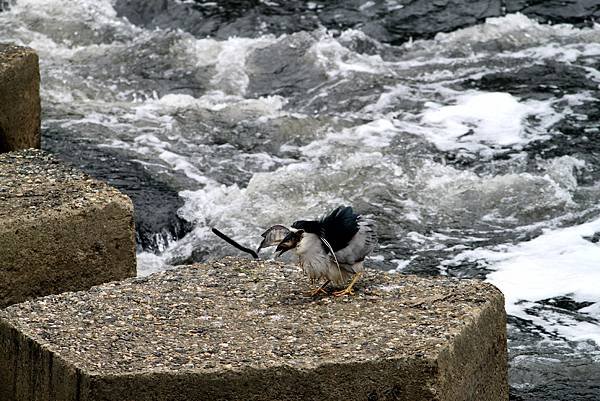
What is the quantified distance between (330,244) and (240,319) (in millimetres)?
407

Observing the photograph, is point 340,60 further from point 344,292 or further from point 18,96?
point 344,292

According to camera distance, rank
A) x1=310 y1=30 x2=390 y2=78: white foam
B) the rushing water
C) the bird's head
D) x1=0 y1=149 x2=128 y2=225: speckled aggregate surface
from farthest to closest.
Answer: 1. x1=310 y1=30 x2=390 y2=78: white foam
2. the rushing water
3. x1=0 y1=149 x2=128 y2=225: speckled aggregate surface
4. the bird's head

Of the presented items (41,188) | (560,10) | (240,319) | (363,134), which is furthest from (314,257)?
(560,10)

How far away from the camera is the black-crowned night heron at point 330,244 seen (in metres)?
4.17

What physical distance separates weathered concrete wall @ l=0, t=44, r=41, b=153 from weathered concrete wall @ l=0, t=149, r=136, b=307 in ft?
5.22

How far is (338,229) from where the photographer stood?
421 cm

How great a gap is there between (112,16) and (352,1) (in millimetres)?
2344

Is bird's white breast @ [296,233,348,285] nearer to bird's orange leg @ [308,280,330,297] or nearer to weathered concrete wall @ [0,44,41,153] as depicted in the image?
bird's orange leg @ [308,280,330,297]

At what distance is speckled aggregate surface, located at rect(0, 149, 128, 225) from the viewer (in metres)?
4.74

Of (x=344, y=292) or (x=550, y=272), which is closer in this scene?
(x=344, y=292)

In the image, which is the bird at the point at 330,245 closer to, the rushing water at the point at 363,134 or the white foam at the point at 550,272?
the rushing water at the point at 363,134

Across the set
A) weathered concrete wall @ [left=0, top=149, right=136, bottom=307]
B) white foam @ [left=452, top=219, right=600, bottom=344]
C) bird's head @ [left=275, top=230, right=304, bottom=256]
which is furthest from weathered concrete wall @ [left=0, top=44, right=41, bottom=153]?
bird's head @ [left=275, top=230, right=304, bottom=256]

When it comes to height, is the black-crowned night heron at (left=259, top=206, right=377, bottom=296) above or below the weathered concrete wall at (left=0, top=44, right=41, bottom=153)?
above

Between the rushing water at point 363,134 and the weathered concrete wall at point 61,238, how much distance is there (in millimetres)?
1870
